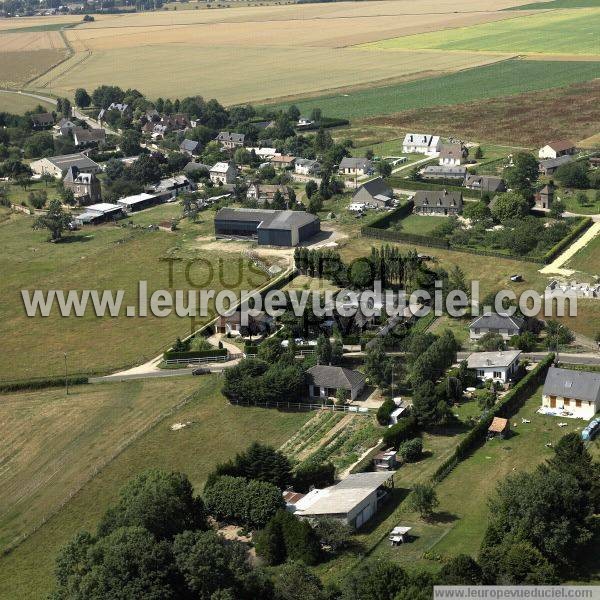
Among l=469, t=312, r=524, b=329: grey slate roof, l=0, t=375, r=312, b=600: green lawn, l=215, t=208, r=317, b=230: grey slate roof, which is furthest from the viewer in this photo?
l=215, t=208, r=317, b=230: grey slate roof

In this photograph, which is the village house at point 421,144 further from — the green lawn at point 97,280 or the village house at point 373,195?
the green lawn at point 97,280

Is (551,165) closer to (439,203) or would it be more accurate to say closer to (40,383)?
(439,203)

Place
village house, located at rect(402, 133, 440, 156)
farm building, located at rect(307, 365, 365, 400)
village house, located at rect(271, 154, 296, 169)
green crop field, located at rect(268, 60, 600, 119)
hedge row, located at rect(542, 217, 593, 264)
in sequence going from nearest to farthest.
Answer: farm building, located at rect(307, 365, 365, 400) → hedge row, located at rect(542, 217, 593, 264) → village house, located at rect(271, 154, 296, 169) → village house, located at rect(402, 133, 440, 156) → green crop field, located at rect(268, 60, 600, 119)

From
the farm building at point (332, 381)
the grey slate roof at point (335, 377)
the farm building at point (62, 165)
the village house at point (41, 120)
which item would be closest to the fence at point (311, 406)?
the farm building at point (332, 381)

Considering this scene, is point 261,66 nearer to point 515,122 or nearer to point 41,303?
point 515,122

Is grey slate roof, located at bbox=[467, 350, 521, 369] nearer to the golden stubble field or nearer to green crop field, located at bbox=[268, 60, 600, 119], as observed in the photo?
green crop field, located at bbox=[268, 60, 600, 119]

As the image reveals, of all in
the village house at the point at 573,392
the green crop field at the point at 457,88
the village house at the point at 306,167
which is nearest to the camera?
the village house at the point at 573,392

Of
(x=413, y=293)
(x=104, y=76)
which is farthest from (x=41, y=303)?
(x=104, y=76)

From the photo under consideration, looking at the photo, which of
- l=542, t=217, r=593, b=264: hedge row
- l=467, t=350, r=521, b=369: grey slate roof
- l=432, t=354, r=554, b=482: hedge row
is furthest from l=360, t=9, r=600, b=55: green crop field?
l=432, t=354, r=554, b=482: hedge row
